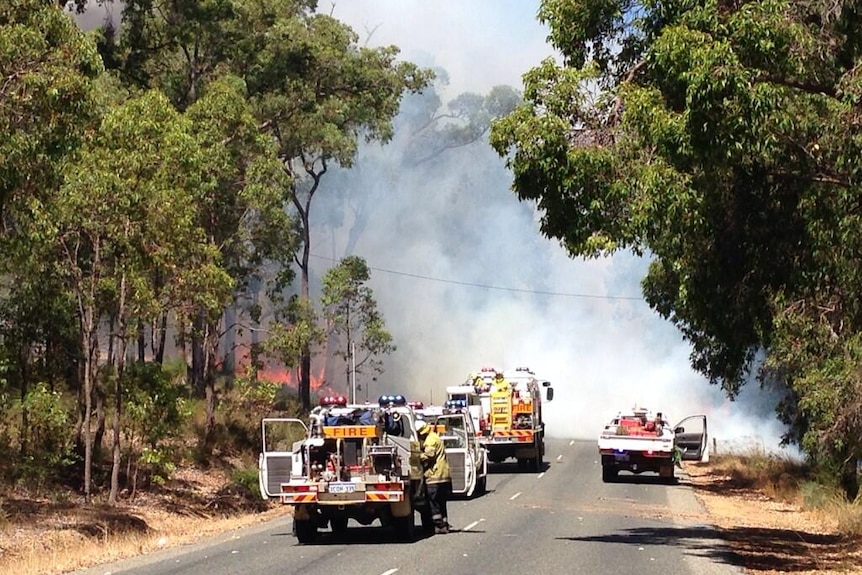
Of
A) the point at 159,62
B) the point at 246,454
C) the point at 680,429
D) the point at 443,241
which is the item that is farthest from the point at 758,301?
the point at 443,241

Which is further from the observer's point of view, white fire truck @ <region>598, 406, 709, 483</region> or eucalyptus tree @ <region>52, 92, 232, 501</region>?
white fire truck @ <region>598, 406, 709, 483</region>

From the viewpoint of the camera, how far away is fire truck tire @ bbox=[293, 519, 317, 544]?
69.3ft

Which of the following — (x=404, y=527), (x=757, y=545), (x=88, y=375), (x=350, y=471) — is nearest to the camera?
(x=350, y=471)

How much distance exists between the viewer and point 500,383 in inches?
1606

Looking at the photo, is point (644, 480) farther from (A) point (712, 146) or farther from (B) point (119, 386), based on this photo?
(A) point (712, 146)

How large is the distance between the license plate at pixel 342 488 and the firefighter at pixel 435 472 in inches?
64.4

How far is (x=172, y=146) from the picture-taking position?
99.7 feet

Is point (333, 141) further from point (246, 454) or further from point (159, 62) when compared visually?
point (246, 454)

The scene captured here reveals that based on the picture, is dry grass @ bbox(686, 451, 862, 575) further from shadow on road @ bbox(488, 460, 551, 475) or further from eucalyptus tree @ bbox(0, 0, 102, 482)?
eucalyptus tree @ bbox(0, 0, 102, 482)

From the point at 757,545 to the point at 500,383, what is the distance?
18.7 meters

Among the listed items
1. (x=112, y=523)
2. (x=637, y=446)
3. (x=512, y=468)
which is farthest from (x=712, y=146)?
(x=512, y=468)

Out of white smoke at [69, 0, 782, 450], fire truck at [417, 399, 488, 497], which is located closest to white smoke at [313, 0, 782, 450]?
white smoke at [69, 0, 782, 450]

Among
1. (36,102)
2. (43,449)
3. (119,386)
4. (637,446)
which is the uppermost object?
(36,102)

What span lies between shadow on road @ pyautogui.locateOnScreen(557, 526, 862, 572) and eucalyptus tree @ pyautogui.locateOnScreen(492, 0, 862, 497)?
3.25m
